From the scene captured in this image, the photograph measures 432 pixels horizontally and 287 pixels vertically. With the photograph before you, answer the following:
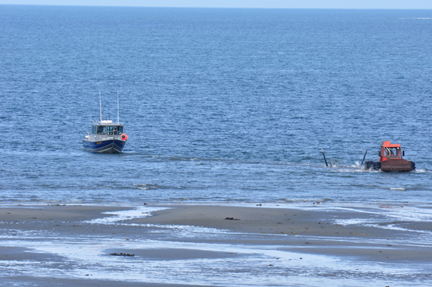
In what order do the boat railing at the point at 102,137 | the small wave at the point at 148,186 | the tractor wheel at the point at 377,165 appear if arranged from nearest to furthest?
1. the small wave at the point at 148,186
2. the tractor wheel at the point at 377,165
3. the boat railing at the point at 102,137

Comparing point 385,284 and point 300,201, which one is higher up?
point 385,284

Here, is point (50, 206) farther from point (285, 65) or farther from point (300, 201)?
point (285, 65)

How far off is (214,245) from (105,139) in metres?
36.3

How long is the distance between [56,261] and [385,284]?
1007 cm

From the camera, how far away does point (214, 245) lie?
1022 inches

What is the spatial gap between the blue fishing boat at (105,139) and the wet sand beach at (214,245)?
24.1m

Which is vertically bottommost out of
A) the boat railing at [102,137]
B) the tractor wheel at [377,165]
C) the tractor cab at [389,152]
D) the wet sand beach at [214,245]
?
the boat railing at [102,137]

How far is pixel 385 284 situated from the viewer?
66.0 ft

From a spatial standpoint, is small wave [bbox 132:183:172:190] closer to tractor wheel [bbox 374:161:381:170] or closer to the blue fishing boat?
the blue fishing boat

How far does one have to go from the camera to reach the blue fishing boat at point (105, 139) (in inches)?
Result: 2389

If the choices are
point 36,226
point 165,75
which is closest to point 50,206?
point 36,226

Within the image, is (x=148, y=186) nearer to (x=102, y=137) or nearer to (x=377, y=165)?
(x=102, y=137)

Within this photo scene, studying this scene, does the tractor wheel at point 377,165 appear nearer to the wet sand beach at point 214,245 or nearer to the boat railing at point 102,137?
the wet sand beach at point 214,245

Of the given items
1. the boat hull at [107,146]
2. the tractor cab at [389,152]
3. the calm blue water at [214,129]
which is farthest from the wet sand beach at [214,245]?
the boat hull at [107,146]
